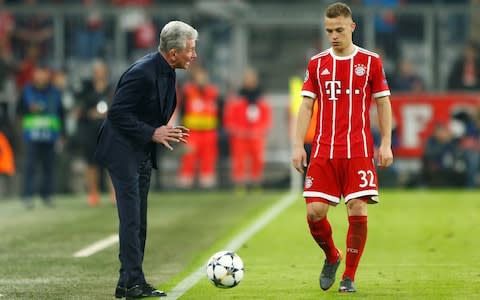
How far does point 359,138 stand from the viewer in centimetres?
1020

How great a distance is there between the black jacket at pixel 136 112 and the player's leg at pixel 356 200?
1406mm

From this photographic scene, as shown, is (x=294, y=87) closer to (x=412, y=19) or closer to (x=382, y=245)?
(x=412, y=19)

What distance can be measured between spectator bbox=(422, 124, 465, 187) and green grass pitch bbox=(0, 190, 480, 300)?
273 centimetres

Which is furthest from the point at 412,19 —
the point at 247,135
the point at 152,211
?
the point at 152,211

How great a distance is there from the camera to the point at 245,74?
25.5 m

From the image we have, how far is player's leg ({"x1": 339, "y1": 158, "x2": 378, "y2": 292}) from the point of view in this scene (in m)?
10.1

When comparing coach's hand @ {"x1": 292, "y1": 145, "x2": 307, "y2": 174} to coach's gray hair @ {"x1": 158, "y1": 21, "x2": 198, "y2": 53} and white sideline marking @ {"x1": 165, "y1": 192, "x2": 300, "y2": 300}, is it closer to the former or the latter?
coach's gray hair @ {"x1": 158, "y1": 21, "x2": 198, "y2": 53}

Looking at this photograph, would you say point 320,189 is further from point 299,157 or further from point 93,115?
point 93,115

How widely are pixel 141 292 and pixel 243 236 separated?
5.61m

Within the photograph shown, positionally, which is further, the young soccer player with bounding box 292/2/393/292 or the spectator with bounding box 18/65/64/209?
the spectator with bounding box 18/65/64/209

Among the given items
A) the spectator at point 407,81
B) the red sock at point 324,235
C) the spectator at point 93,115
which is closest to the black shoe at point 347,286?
the red sock at point 324,235

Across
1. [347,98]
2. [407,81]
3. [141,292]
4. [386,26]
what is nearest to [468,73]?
[407,81]

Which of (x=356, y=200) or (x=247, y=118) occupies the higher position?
(x=356, y=200)

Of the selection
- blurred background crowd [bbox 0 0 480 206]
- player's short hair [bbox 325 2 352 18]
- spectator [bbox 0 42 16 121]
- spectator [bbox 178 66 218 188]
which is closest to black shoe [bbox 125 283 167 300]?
player's short hair [bbox 325 2 352 18]
